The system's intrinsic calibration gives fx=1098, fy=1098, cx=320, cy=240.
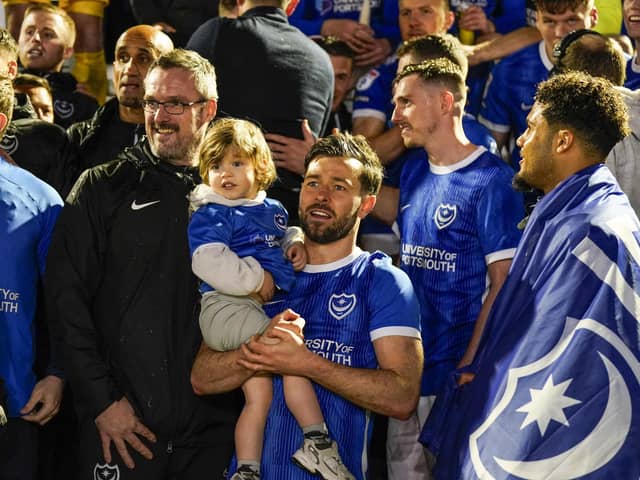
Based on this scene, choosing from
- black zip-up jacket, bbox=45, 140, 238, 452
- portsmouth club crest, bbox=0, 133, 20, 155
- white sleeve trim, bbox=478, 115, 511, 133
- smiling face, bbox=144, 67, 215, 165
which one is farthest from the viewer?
white sleeve trim, bbox=478, 115, 511, 133

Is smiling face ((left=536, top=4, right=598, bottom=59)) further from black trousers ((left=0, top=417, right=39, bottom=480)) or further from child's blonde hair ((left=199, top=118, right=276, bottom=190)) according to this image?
black trousers ((left=0, top=417, right=39, bottom=480))

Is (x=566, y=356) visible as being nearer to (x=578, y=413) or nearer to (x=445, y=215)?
(x=578, y=413)

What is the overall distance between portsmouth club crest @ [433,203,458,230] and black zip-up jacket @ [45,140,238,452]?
1080 mm

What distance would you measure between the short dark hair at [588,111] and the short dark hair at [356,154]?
0.70 meters

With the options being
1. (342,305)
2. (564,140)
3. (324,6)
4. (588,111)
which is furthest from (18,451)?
(324,6)

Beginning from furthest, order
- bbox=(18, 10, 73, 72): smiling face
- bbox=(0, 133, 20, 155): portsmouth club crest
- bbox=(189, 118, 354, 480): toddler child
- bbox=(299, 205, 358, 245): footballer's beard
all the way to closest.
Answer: bbox=(18, 10, 73, 72): smiling face → bbox=(0, 133, 20, 155): portsmouth club crest → bbox=(299, 205, 358, 245): footballer's beard → bbox=(189, 118, 354, 480): toddler child

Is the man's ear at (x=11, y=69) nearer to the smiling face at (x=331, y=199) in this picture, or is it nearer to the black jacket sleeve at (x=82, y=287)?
the black jacket sleeve at (x=82, y=287)

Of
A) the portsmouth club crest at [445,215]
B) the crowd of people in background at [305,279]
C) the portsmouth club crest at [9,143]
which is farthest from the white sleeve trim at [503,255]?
the portsmouth club crest at [9,143]

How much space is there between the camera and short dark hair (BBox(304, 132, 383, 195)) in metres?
4.34

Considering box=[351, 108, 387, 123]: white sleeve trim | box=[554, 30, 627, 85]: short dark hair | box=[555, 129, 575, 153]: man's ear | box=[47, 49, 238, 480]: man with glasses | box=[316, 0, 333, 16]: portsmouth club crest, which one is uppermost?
box=[554, 30, 627, 85]: short dark hair

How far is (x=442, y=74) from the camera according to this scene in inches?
195

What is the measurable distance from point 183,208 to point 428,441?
1336 mm

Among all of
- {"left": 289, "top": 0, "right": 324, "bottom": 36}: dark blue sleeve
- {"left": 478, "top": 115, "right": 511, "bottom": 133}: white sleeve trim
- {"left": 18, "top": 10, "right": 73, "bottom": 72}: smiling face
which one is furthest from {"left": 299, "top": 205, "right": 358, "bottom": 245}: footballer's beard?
{"left": 18, "top": 10, "right": 73, "bottom": 72}: smiling face

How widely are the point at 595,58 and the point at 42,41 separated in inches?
128
